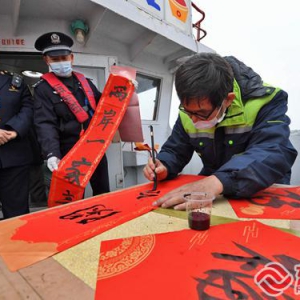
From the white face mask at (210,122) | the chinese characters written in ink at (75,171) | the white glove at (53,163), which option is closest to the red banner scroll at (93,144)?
the chinese characters written in ink at (75,171)

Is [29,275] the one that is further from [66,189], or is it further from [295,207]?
[66,189]

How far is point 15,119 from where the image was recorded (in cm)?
178

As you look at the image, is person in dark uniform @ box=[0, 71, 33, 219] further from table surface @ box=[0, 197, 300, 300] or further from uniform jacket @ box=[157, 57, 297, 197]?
table surface @ box=[0, 197, 300, 300]

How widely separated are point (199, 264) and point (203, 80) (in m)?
0.63

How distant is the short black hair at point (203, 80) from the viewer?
2.96 feet

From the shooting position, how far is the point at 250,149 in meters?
1.03

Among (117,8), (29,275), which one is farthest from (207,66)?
(117,8)

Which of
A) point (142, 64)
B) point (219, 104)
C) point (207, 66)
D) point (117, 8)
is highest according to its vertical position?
point (117, 8)

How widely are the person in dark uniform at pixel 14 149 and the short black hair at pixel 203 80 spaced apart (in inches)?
52.7

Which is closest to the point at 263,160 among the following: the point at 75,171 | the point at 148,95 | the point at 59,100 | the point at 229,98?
the point at 229,98

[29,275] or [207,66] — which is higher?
[207,66]

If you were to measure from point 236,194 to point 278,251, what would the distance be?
40 centimetres

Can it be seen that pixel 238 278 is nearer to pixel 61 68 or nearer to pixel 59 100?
pixel 59 100

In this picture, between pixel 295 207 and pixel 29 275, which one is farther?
pixel 295 207
